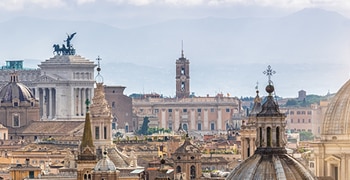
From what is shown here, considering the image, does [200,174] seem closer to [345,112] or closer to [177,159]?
[177,159]

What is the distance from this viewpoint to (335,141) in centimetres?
8788

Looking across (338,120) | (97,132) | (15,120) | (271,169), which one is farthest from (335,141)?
(15,120)

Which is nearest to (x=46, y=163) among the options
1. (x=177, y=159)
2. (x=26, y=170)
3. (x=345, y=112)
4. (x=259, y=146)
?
(x=26, y=170)

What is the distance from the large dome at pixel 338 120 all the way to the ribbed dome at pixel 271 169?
100 feet

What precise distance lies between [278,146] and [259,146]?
56 cm

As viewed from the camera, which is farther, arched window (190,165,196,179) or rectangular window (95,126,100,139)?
rectangular window (95,126,100,139)

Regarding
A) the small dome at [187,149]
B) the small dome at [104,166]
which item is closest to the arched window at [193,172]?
the small dome at [187,149]

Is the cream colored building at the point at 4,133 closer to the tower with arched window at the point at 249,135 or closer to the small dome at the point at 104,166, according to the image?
the tower with arched window at the point at 249,135

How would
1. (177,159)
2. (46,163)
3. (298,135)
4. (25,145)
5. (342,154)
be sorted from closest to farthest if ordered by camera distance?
(342,154) < (177,159) < (46,163) < (25,145) < (298,135)

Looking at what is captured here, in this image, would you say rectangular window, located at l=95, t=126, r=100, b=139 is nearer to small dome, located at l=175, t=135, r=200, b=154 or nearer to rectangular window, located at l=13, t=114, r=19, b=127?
small dome, located at l=175, t=135, r=200, b=154

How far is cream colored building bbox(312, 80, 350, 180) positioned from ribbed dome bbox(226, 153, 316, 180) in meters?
29.4

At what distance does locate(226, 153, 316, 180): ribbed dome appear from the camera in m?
56.4

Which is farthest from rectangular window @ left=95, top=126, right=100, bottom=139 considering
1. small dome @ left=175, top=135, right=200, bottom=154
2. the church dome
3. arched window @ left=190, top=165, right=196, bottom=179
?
the church dome

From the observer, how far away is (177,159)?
11362 cm
